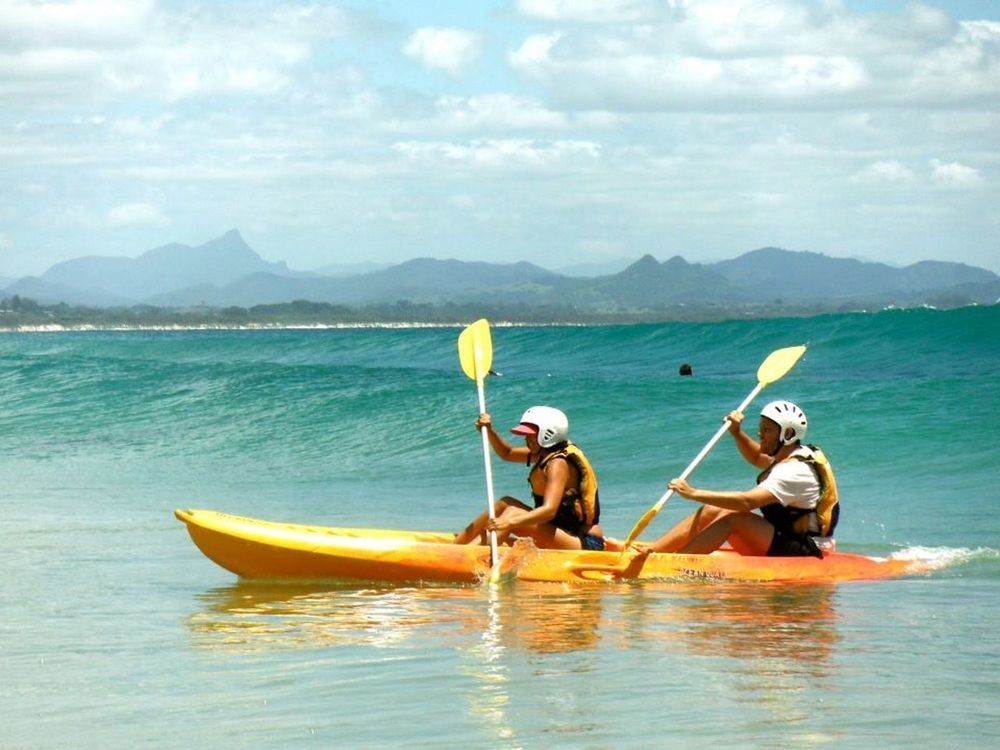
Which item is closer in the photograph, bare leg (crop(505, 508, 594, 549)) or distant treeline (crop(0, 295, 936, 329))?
bare leg (crop(505, 508, 594, 549))

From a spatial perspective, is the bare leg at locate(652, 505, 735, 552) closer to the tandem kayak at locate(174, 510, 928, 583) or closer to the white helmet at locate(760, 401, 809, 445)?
the tandem kayak at locate(174, 510, 928, 583)

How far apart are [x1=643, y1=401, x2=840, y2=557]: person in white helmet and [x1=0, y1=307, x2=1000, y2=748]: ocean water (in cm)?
38

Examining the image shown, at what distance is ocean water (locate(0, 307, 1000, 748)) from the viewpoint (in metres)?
5.65

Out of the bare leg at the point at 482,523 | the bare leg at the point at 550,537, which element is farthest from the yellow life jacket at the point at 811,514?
the bare leg at the point at 482,523

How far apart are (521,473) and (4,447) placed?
853cm

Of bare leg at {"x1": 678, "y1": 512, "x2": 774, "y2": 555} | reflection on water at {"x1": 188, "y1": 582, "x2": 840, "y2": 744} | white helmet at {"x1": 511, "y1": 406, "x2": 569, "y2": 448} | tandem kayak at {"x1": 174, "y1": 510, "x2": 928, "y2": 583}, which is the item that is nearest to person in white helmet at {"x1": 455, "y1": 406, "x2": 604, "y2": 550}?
white helmet at {"x1": 511, "y1": 406, "x2": 569, "y2": 448}

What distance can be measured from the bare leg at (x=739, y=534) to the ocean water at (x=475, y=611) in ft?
1.09

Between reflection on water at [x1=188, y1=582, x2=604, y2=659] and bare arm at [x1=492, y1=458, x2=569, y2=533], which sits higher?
bare arm at [x1=492, y1=458, x2=569, y2=533]

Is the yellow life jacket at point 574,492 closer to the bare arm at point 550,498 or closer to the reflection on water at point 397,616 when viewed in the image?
the bare arm at point 550,498

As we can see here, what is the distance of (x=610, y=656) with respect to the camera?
6.79 metres

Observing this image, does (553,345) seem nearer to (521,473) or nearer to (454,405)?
(454,405)

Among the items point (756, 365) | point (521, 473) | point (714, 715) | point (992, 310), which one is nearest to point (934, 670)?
point (714, 715)

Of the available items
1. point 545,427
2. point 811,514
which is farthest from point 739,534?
point 545,427

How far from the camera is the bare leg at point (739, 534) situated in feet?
30.0
